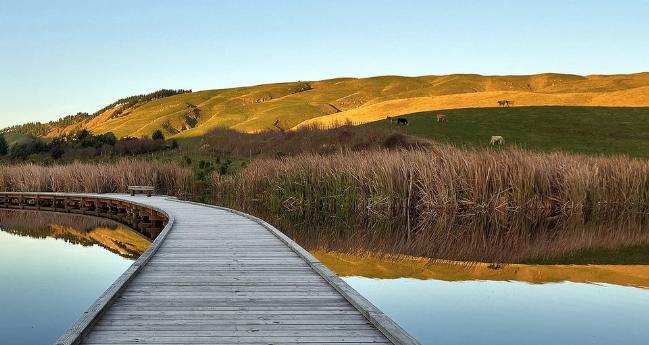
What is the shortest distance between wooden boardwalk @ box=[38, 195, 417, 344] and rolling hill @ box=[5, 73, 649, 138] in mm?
51720

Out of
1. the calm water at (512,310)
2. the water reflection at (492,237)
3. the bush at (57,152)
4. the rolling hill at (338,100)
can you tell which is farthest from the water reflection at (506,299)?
the rolling hill at (338,100)

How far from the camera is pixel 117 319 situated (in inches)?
218

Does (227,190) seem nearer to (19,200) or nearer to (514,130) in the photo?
(19,200)

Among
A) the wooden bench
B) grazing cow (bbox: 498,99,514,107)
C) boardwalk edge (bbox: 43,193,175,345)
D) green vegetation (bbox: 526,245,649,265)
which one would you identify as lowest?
green vegetation (bbox: 526,245,649,265)

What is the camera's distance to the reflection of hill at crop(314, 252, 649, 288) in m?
10.7

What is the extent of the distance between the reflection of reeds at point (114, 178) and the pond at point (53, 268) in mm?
4929

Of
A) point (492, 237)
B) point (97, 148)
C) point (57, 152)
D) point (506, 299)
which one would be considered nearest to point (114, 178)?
point (492, 237)

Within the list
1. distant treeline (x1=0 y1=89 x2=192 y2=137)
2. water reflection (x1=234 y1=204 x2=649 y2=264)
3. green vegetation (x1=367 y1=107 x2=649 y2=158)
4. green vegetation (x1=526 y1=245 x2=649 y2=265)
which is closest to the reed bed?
water reflection (x1=234 y1=204 x2=649 y2=264)

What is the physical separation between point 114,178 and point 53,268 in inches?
626

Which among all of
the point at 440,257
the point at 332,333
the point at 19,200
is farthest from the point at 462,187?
the point at 19,200

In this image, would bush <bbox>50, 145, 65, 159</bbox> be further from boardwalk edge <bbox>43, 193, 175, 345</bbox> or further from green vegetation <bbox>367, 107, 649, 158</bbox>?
boardwalk edge <bbox>43, 193, 175, 345</bbox>

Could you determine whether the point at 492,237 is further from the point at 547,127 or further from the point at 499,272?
the point at 547,127

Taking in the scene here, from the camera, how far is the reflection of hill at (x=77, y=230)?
16516mm

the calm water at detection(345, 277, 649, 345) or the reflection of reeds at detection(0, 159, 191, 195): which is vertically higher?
the reflection of reeds at detection(0, 159, 191, 195)
